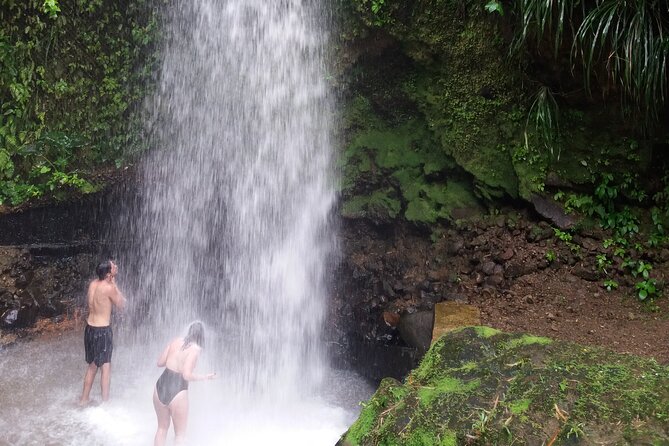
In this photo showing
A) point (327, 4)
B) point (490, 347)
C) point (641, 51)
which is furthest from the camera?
point (327, 4)

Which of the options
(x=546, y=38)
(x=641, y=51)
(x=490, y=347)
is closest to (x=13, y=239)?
(x=490, y=347)

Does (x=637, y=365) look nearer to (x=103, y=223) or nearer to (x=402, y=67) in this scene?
(x=402, y=67)

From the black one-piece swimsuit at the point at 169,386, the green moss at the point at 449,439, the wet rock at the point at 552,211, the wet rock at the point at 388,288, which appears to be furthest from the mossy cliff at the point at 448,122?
the green moss at the point at 449,439

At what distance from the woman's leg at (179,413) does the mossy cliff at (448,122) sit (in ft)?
12.8

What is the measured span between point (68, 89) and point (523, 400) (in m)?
7.16

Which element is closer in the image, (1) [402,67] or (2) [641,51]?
(2) [641,51]

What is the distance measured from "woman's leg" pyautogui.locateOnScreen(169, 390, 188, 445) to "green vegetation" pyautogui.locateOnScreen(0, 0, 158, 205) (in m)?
4.04

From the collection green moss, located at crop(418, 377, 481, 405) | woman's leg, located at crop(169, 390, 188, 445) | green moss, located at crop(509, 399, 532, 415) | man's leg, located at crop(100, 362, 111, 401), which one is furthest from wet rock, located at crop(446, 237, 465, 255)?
man's leg, located at crop(100, 362, 111, 401)

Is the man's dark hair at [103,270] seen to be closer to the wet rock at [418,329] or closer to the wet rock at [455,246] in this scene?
the wet rock at [418,329]

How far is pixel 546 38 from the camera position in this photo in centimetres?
571

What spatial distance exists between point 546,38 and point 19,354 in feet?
25.5

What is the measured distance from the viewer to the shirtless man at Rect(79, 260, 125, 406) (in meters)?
5.84

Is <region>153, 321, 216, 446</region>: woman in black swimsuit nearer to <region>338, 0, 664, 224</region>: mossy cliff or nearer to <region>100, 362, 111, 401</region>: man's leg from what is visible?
<region>100, 362, 111, 401</region>: man's leg

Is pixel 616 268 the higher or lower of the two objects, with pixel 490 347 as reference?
higher
